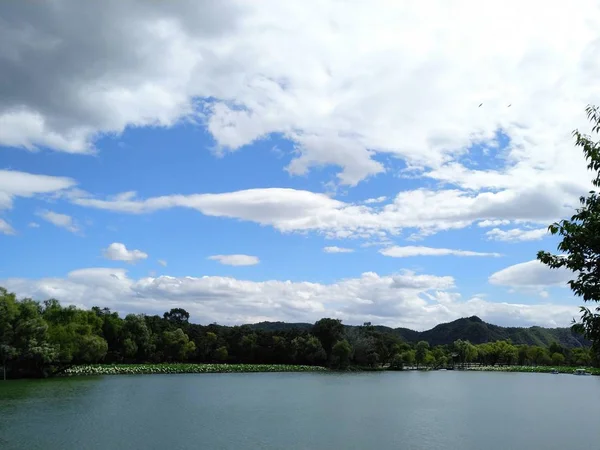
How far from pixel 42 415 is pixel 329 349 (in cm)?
8157

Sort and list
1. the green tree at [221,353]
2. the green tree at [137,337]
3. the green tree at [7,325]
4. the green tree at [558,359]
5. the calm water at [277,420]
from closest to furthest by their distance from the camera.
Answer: the calm water at [277,420], the green tree at [7,325], the green tree at [137,337], the green tree at [221,353], the green tree at [558,359]

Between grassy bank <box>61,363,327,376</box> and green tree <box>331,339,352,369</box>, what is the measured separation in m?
3.59

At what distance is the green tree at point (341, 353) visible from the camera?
344 feet

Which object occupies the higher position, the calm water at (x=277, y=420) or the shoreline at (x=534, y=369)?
the calm water at (x=277, y=420)

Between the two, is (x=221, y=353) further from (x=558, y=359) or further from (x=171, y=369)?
(x=558, y=359)

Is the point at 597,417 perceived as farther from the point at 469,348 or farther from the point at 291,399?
the point at 469,348

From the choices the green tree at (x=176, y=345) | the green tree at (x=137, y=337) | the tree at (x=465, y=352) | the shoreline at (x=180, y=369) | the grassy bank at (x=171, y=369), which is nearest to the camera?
the shoreline at (x=180, y=369)

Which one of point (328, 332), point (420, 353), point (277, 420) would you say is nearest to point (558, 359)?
point (420, 353)

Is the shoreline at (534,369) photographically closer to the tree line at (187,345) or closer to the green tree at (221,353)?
the tree line at (187,345)

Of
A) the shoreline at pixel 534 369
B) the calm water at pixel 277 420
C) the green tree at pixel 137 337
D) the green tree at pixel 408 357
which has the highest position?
the green tree at pixel 137 337

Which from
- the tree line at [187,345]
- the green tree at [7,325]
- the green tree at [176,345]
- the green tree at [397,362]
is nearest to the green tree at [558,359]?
the tree line at [187,345]

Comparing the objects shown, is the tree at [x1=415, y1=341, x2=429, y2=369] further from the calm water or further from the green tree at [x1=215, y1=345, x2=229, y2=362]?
the calm water

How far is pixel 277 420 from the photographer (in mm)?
33094

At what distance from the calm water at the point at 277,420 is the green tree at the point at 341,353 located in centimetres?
5190
